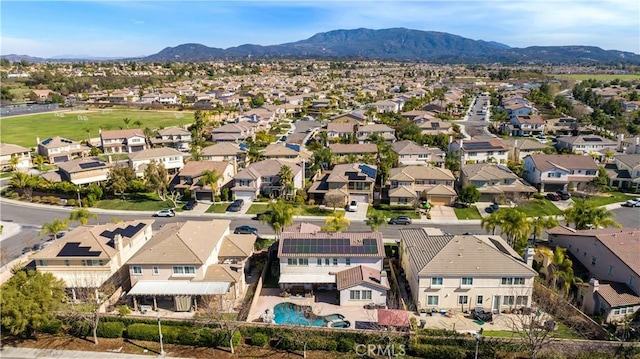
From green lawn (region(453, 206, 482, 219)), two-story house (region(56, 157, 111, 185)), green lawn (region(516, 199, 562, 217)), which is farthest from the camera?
two-story house (region(56, 157, 111, 185))

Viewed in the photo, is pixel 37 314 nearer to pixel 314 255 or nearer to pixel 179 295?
pixel 179 295

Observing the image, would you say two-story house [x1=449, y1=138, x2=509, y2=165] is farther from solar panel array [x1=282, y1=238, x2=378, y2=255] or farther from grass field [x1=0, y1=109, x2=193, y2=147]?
grass field [x1=0, y1=109, x2=193, y2=147]

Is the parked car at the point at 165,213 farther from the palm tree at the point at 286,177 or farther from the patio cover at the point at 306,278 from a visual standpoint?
the patio cover at the point at 306,278

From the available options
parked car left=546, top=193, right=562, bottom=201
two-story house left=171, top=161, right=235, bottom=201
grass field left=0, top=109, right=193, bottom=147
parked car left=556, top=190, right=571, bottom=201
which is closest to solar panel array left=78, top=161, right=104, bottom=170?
two-story house left=171, top=161, right=235, bottom=201

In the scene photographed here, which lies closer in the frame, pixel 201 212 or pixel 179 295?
pixel 179 295

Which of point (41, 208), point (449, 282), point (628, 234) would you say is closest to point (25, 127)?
point (41, 208)

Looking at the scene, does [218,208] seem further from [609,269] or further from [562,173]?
[562,173]
